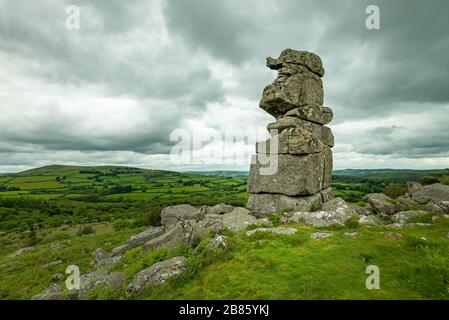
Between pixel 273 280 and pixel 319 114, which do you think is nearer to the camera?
pixel 273 280

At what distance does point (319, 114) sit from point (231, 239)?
19444 millimetres

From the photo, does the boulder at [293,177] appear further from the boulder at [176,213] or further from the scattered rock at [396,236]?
the boulder at [176,213]

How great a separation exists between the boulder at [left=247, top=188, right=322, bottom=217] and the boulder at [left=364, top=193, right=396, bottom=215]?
14.7 ft

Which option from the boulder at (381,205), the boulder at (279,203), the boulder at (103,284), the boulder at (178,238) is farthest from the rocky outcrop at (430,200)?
the boulder at (103,284)

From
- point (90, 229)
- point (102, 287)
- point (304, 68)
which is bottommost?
point (90, 229)

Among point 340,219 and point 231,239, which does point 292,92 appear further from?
point 231,239

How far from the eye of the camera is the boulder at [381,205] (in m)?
23.8

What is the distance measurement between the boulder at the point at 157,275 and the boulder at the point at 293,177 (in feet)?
47.8

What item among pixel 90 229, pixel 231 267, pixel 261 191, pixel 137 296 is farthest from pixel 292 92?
pixel 90 229

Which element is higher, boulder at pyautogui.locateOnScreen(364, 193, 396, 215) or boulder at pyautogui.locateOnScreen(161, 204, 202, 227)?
boulder at pyautogui.locateOnScreen(364, 193, 396, 215)

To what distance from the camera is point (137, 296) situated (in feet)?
40.9

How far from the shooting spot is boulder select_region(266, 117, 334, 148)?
25.9 metres

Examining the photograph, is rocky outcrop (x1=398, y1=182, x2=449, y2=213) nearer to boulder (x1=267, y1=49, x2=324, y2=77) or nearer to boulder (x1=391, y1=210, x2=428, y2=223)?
boulder (x1=391, y1=210, x2=428, y2=223)

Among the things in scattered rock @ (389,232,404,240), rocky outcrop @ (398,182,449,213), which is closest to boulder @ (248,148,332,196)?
rocky outcrop @ (398,182,449,213)
